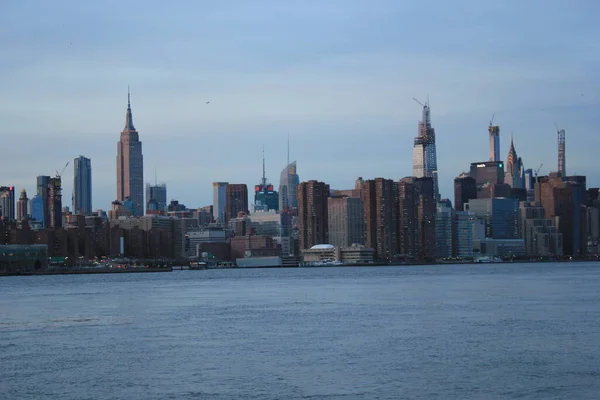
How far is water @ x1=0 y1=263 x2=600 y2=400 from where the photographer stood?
1617 inches

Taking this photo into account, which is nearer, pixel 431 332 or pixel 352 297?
pixel 431 332

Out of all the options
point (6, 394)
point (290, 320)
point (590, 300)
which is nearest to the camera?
point (6, 394)

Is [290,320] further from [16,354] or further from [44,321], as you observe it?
[16,354]

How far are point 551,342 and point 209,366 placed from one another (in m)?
19.1

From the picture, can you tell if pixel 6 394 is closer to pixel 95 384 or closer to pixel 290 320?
pixel 95 384

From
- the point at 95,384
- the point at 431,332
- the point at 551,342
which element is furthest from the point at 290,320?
the point at 95,384

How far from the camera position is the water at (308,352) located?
4106 centimetres

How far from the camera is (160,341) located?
190 ft

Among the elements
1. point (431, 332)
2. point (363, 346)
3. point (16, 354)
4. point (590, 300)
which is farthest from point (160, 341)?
point (590, 300)

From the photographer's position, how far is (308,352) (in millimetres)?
51812

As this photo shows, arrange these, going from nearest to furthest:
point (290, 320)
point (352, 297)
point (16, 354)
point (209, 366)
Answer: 1. point (209, 366)
2. point (16, 354)
3. point (290, 320)
4. point (352, 297)

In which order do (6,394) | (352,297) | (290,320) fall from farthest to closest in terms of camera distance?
(352,297)
(290,320)
(6,394)

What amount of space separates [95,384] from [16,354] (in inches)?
448

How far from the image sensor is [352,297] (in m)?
103
